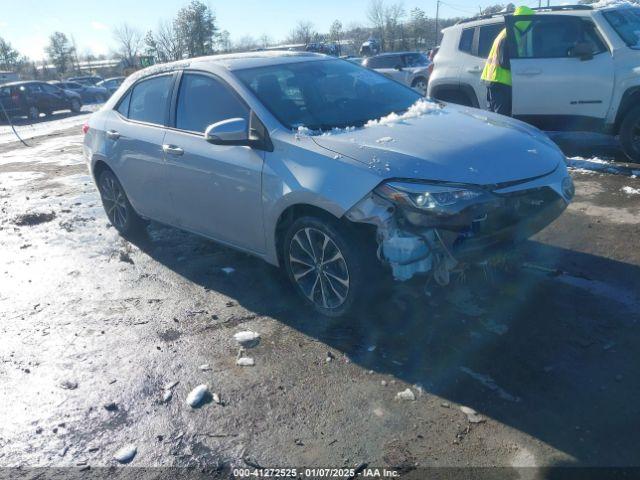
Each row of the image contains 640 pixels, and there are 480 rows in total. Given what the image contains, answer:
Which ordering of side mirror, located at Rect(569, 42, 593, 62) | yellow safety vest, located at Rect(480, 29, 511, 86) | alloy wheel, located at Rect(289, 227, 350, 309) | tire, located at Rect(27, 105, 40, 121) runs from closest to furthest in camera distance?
1. alloy wheel, located at Rect(289, 227, 350, 309)
2. side mirror, located at Rect(569, 42, 593, 62)
3. yellow safety vest, located at Rect(480, 29, 511, 86)
4. tire, located at Rect(27, 105, 40, 121)

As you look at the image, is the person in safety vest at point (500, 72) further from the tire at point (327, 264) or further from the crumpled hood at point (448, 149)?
the tire at point (327, 264)

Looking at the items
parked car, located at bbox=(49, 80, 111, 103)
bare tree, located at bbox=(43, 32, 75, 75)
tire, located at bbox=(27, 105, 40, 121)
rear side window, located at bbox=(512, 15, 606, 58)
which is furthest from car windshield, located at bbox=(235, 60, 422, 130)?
bare tree, located at bbox=(43, 32, 75, 75)

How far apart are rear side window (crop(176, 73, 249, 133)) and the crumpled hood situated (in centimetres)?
95

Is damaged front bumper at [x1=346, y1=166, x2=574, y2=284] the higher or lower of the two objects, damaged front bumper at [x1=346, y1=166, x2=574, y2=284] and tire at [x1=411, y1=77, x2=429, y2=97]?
the higher

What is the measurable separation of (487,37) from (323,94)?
530 cm

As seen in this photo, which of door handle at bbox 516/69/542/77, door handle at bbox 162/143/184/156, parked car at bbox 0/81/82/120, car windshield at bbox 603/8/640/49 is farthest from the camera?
parked car at bbox 0/81/82/120

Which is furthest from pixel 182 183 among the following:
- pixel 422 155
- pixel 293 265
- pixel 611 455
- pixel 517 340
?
pixel 611 455

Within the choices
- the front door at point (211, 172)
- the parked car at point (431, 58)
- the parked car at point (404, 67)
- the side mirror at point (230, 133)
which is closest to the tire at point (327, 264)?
the front door at point (211, 172)

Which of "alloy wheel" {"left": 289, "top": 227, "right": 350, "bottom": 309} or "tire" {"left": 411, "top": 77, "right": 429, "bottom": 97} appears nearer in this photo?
"alloy wheel" {"left": 289, "top": 227, "right": 350, "bottom": 309}

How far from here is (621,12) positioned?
7.81 m

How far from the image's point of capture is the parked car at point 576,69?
743cm

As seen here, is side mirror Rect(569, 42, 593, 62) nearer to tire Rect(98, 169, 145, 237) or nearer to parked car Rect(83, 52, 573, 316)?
parked car Rect(83, 52, 573, 316)

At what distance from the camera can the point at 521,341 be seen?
3.59m

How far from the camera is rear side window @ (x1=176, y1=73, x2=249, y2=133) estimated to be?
4484mm
